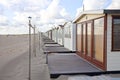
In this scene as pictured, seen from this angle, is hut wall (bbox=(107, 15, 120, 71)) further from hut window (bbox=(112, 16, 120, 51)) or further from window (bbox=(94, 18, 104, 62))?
window (bbox=(94, 18, 104, 62))

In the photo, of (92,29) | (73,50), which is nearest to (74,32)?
(73,50)

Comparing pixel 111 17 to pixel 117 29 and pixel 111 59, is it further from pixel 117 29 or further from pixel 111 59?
pixel 111 59

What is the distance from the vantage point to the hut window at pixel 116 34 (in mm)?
11648

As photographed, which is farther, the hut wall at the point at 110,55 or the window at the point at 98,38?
the window at the point at 98,38

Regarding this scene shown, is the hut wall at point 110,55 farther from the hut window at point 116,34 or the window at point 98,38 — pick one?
the window at point 98,38

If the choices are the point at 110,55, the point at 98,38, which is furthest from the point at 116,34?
the point at 98,38

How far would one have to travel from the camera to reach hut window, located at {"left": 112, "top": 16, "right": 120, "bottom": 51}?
11648 millimetres

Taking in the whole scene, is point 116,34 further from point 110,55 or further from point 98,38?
point 98,38

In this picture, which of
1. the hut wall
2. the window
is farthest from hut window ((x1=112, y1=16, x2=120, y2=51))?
the window

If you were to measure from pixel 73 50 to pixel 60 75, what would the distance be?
35.7ft

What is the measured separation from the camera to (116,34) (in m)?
11.7

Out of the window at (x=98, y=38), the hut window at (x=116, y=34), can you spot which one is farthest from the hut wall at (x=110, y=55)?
the window at (x=98, y=38)

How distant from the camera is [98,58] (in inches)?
502

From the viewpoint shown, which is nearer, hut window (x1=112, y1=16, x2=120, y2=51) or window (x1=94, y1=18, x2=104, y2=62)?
hut window (x1=112, y1=16, x2=120, y2=51)
